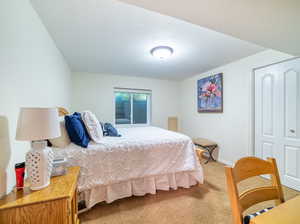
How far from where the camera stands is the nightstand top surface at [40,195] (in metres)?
0.88

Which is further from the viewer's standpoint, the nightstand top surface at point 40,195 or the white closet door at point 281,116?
the white closet door at point 281,116

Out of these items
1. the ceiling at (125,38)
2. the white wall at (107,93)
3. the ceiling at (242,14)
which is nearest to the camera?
the ceiling at (242,14)

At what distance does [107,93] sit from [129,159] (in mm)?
2633

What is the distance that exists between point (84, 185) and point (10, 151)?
799 mm

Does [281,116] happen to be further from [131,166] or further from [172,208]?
[131,166]

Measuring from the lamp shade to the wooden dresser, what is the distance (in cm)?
38

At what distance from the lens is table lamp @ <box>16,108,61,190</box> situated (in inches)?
37.8

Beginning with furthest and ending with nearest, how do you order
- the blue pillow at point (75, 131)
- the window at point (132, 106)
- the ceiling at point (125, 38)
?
1. the window at point (132, 106)
2. the blue pillow at point (75, 131)
3. the ceiling at point (125, 38)

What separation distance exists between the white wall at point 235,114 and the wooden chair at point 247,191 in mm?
2057

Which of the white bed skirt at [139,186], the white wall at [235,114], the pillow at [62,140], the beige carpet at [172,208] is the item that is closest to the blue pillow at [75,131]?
the pillow at [62,140]

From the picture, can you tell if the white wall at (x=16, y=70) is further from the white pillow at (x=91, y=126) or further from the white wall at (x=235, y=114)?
the white wall at (x=235, y=114)

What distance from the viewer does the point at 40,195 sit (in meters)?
0.95

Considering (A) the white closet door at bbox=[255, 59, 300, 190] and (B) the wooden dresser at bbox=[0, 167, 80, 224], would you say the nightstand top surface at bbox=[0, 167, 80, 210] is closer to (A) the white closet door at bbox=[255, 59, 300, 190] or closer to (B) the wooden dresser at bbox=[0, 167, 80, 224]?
(B) the wooden dresser at bbox=[0, 167, 80, 224]

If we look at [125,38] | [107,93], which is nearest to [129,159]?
[125,38]
